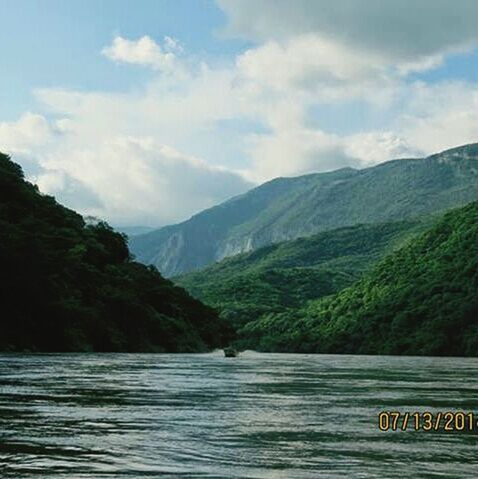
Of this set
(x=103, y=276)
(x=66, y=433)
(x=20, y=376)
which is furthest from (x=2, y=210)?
(x=66, y=433)

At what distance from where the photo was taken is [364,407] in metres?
25.2

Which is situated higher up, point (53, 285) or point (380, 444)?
point (53, 285)

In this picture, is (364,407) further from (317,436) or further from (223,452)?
(223,452)

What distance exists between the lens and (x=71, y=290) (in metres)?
90.4

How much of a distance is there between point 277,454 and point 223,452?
1.04m

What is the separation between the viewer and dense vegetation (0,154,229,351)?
254 feet
